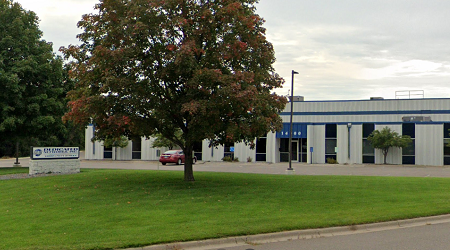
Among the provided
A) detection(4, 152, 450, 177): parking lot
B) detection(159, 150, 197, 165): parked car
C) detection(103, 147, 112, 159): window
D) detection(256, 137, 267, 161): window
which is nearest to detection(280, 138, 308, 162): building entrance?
detection(256, 137, 267, 161): window

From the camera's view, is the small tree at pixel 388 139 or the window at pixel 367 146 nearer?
the small tree at pixel 388 139

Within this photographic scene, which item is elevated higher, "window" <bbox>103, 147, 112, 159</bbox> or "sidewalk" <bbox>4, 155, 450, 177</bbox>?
"window" <bbox>103, 147, 112, 159</bbox>

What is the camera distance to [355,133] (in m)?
43.9

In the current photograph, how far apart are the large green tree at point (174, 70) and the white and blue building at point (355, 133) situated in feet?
92.9

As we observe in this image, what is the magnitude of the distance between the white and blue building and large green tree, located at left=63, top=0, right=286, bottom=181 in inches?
1115

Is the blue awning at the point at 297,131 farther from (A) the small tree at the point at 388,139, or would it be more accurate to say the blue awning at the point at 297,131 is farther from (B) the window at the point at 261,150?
(A) the small tree at the point at 388,139

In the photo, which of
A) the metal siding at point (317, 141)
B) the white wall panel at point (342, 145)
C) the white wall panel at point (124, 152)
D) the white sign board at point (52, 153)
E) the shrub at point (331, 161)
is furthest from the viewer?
the white wall panel at point (124, 152)

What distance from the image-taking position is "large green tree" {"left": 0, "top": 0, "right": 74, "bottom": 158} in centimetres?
2441

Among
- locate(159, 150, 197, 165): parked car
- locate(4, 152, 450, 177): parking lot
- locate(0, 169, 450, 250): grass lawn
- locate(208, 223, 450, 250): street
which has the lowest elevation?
locate(4, 152, 450, 177): parking lot

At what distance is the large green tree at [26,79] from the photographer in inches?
961

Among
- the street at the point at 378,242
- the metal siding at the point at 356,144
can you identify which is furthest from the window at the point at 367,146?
the street at the point at 378,242

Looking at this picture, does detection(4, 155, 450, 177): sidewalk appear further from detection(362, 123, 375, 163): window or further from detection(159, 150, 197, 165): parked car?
detection(362, 123, 375, 163): window

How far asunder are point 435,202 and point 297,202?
419cm

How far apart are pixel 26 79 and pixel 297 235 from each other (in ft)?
72.7
